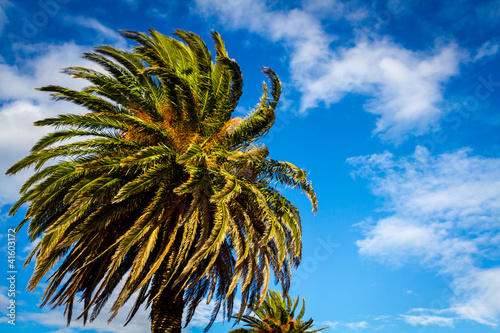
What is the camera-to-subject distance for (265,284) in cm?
1256

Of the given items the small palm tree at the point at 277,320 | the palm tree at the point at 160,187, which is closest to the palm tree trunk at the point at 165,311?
the palm tree at the point at 160,187

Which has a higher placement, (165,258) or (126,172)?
(126,172)

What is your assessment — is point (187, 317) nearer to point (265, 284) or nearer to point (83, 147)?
point (265, 284)

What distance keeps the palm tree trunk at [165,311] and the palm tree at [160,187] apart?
3 centimetres

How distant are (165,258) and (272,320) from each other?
14.7m

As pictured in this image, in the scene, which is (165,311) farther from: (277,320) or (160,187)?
(277,320)

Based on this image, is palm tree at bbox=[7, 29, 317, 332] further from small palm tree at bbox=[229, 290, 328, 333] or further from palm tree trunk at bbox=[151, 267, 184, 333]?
small palm tree at bbox=[229, 290, 328, 333]

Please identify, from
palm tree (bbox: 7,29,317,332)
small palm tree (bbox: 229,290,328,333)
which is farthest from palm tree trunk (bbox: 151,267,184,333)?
small palm tree (bbox: 229,290,328,333)

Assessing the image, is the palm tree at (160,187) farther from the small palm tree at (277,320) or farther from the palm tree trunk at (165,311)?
the small palm tree at (277,320)

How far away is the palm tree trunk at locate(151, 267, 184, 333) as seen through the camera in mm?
12234

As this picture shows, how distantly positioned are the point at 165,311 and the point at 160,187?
12.0ft

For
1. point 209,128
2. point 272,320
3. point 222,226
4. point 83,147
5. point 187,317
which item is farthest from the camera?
point 272,320

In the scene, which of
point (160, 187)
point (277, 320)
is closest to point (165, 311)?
point (160, 187)

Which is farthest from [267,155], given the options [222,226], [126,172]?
[126,172]
